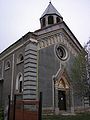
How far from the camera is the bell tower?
83.3 feet

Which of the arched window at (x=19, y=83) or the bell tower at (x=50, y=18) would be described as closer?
the arched window at (x=19, y=83)

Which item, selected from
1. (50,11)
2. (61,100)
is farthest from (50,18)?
(61,100)

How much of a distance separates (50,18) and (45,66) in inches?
310

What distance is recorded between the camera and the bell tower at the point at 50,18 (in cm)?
2538

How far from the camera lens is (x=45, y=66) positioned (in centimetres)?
2088

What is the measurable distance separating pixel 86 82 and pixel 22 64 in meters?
6.79

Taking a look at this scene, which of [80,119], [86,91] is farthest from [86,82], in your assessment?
[80,119]

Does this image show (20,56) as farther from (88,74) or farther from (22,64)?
(88,74)

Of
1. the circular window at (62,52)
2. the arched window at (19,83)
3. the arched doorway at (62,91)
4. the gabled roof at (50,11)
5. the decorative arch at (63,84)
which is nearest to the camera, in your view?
the arched window at (19,83)

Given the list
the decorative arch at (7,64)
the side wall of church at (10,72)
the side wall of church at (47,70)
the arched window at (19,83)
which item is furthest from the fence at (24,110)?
the decorative arch at (7,64)

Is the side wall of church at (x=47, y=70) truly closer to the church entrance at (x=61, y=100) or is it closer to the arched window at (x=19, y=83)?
the church entrance at (x=61, y=100)

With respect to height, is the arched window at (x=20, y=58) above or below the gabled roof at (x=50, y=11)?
below

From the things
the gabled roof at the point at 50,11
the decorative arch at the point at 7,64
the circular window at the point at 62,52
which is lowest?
the decorative arch at the point at 7,64

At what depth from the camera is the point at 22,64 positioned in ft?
68.7
